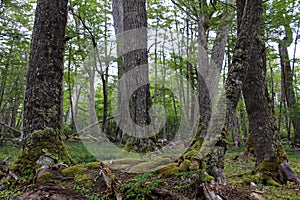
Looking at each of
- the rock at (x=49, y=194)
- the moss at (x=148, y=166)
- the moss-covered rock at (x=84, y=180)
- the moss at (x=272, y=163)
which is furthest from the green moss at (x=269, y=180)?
the rock at (x=49, y=194)

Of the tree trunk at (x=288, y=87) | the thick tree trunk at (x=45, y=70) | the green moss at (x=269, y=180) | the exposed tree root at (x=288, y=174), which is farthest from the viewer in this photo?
the tree trunk at (x=288, y=87)

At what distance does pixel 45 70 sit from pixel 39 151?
4.48 feet

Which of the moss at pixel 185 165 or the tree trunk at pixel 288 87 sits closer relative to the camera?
the moss at pixel 185 165

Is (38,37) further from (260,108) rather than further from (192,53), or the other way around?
(192,53)

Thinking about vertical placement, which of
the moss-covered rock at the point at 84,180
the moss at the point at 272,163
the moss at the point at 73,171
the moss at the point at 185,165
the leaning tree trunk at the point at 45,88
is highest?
the leaning tree trunk at the point at 45,88

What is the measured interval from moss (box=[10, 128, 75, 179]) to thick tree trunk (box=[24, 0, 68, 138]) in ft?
0.43

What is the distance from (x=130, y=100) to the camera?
21.9ft

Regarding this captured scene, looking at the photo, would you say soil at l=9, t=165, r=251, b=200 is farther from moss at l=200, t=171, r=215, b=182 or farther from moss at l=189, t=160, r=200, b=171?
moss at l=189, t=160, r=200, b=171

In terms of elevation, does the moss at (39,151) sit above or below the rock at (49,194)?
above

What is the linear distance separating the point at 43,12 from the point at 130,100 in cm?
301

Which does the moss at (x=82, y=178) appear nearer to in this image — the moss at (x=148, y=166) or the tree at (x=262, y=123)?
the moss at (x=148, y=166)

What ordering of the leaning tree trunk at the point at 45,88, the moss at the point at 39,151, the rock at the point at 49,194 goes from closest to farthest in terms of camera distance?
the rock at the point at 49,194
the moss at the point at 39,151
the leaning tree trunk at the point at 45,88

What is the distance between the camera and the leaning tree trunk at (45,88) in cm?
406

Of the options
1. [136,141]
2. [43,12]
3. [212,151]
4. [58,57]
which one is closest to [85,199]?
[212,151]
